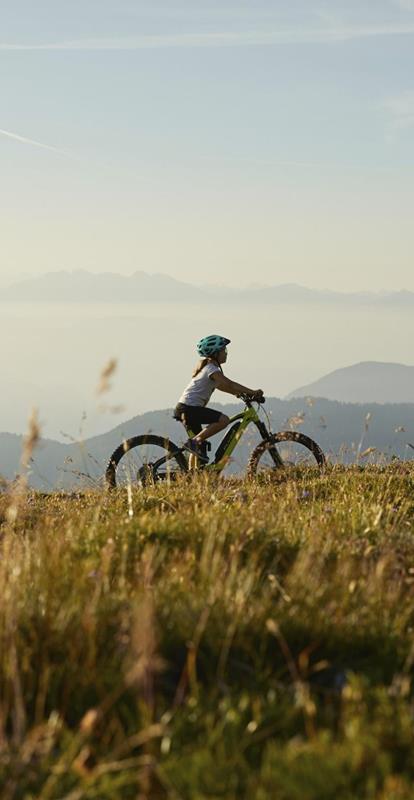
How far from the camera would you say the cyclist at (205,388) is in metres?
14.2

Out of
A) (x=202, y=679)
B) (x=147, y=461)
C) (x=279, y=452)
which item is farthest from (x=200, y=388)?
(x=202, y=679)

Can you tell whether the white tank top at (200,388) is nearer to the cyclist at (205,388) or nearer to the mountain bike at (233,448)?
the cyclist at (205,388)

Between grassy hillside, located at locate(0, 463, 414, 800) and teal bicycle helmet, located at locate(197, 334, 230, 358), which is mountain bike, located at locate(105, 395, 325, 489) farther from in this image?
grassy hillside, located at locate(0, 463, 414, 800)

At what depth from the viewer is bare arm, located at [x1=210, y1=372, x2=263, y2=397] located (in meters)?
14.2

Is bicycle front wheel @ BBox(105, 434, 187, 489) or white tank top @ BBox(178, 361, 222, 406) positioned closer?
bicycle front wheel @ BBox(105, 434, 187, 489)

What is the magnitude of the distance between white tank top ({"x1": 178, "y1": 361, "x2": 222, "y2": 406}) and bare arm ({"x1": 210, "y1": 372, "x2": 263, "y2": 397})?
0.36ft

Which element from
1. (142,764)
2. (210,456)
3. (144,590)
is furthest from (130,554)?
(210,456)

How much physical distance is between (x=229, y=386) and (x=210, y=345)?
69 cm

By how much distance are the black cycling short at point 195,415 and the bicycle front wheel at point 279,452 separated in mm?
848

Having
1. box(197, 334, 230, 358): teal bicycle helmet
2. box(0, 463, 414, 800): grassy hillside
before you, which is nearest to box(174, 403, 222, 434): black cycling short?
box(197, 334, 230, 358): teal bicycle helmet

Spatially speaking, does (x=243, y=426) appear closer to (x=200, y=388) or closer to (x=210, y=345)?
(x=200, y=388)

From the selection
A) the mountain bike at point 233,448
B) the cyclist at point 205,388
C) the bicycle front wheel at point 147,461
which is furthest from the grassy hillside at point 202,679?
the cyclist at point 205,388

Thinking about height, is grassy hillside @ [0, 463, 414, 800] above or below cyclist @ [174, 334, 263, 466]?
below

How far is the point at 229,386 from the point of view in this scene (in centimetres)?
1427
